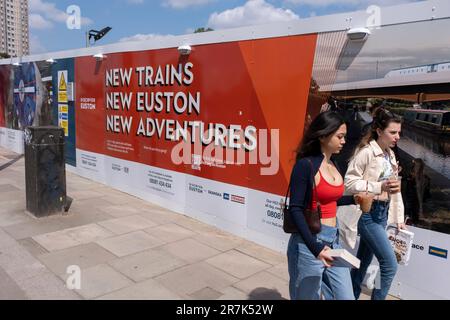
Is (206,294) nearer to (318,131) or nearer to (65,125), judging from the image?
(318,131)

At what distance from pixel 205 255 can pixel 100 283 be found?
133 cm

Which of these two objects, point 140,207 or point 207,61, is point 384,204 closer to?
point 207,61

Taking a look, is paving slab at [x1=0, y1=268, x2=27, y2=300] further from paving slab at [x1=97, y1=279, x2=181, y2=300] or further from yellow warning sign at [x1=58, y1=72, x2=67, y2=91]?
yellow warning sign at [x1=58, y1=72, x2=67, y2=91]

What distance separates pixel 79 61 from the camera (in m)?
8.80

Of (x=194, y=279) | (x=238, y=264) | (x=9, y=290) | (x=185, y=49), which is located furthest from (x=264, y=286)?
(x=185, y=49)

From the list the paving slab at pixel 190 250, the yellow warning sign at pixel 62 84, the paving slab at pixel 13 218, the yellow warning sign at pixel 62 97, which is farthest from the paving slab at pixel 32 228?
the yellow warning sign at pixel 62 84

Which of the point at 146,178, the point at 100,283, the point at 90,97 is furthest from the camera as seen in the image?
the point at 90,97

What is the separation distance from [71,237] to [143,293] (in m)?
1.96

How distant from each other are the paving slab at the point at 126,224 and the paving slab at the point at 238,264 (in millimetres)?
1553

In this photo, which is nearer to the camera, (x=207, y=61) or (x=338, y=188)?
(x=338, y=188)

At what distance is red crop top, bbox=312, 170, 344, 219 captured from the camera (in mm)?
2428

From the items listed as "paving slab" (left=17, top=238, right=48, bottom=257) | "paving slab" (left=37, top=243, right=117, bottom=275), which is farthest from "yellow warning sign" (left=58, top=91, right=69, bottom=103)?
"paving slab" (left=37, top=243, right=117, bottom=275)
